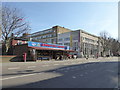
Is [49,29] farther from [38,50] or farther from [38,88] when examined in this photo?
→ [38,88]

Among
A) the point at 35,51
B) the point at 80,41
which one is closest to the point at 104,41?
the point at 80,41

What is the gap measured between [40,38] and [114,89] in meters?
74.6

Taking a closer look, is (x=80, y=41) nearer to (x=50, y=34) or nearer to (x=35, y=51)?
(x=50, y=34)

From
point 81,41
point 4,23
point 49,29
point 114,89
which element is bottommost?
point 114,89

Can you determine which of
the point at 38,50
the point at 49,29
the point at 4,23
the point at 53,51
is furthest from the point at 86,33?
the point at 4,23

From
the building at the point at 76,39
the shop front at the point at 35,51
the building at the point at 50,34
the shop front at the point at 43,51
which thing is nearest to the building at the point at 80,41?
the building at the point at 76,39

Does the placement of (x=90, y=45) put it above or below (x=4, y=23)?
below

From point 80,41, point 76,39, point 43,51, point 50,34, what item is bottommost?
point 43,51

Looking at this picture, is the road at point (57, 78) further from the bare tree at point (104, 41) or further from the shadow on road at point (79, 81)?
the bare tree at point (104, 41)

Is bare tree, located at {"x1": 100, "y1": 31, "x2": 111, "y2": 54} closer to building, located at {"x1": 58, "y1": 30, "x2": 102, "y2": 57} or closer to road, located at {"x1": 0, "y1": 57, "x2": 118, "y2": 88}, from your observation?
building, located at {"x1": 58, "y1": 30, "x2": 102, "y2": 57}

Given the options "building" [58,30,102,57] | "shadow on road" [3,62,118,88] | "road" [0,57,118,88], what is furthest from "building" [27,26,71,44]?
"shadow on road" [3,62,118,88]

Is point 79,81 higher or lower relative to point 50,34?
lower

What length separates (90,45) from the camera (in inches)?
2459

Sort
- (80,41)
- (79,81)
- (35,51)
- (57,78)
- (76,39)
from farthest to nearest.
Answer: (76,39)
(80,41)
(35,51)
(57,78)
(79,81)
